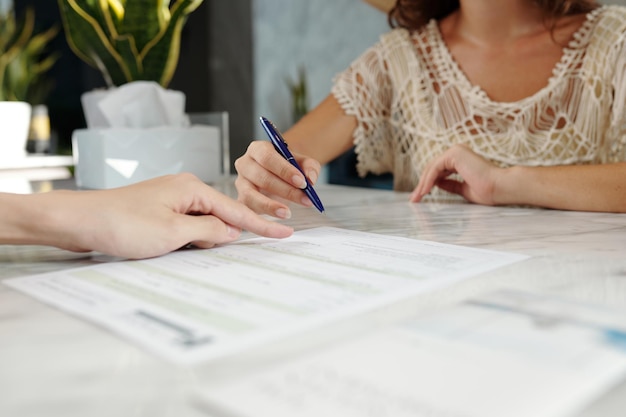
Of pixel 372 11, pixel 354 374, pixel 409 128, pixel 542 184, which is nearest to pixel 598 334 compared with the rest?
pixel 354 374

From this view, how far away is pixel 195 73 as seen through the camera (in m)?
2.23

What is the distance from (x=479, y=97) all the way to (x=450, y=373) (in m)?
1.08

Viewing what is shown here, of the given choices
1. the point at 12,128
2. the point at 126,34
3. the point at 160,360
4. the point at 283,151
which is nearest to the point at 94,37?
the point at 126,34

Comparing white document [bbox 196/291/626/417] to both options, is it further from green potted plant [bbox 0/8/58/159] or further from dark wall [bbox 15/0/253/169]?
green potted plant [bbox 0/8/58/159]

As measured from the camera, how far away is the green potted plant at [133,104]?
123 centimetres

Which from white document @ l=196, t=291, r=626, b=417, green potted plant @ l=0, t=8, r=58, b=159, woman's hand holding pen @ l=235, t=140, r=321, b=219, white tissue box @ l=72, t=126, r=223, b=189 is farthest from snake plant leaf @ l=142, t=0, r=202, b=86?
white document @ l=196, t=291, r=626, b=417

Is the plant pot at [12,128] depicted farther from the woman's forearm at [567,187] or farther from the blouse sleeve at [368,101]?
the woman's forearm at [567,187]

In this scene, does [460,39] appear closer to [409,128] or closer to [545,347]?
[409,128]

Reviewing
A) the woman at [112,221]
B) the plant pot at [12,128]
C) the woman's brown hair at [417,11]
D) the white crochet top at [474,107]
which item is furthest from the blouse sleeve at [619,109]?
the plant pot at [12,128]

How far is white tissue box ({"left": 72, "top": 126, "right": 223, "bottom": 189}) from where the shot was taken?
1.22m

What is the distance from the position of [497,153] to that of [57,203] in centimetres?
90

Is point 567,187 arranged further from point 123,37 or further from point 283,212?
point 123,37

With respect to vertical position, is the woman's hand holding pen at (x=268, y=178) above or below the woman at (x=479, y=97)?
below

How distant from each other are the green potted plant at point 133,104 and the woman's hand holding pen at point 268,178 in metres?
0.40
